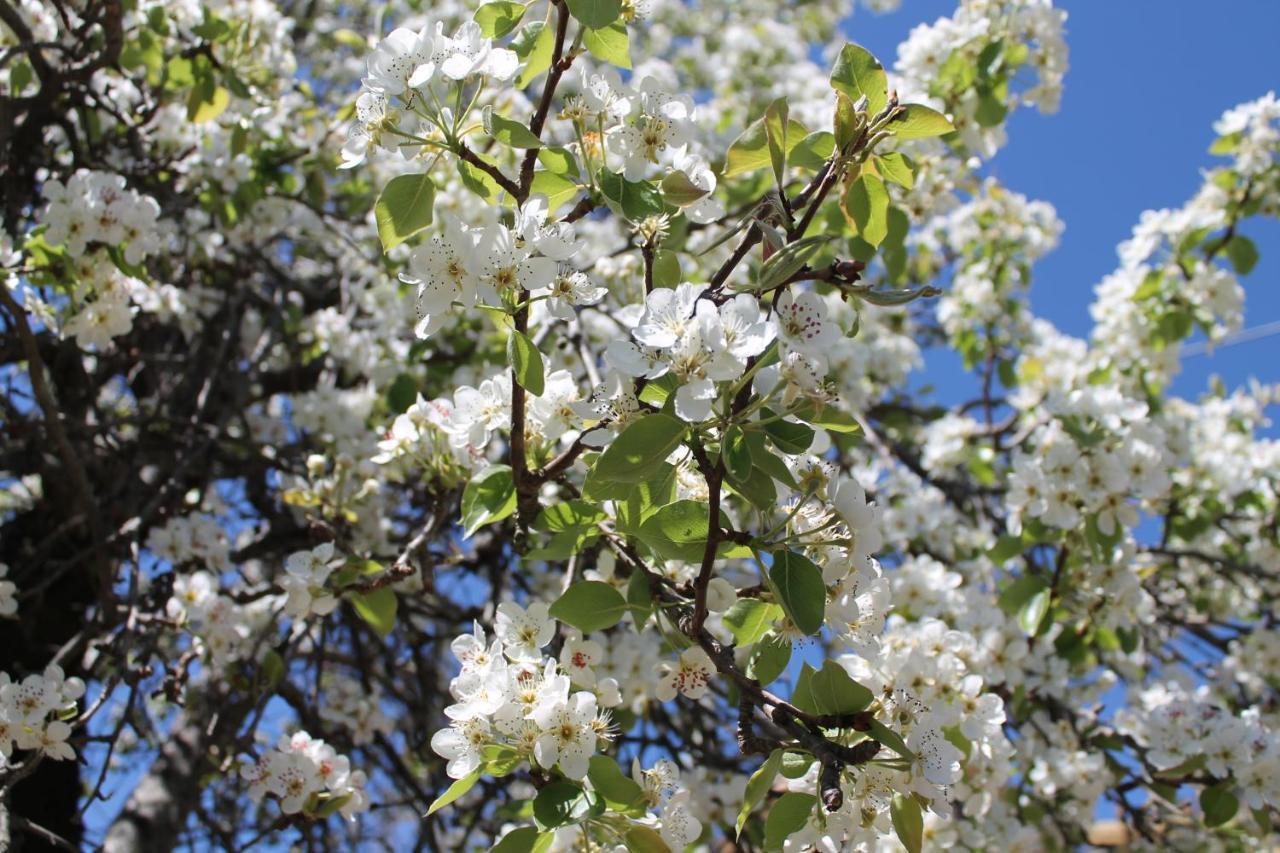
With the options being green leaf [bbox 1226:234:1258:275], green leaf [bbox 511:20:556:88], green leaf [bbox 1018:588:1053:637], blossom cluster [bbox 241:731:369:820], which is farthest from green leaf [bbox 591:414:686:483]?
green leaf [bbox 1226:234:1258:275]

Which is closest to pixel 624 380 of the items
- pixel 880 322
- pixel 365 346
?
pixel 365 346

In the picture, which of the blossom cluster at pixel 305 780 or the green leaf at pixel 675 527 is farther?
the blossom cluster at pixel 305 780

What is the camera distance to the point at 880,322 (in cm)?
486

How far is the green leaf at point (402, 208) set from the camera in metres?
1.42

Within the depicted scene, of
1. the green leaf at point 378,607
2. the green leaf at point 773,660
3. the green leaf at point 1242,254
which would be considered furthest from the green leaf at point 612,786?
the green leaf at point 1242,254

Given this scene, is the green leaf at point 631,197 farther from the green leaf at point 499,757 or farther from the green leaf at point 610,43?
the green leaf at point 499,757

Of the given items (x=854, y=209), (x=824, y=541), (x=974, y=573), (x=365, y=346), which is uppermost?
(x=365, y=346)

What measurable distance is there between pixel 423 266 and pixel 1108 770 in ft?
7.48

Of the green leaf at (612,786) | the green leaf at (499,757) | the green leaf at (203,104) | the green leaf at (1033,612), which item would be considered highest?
the green leaf at (203,104)

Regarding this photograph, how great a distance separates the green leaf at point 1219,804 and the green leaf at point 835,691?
1.49 meters

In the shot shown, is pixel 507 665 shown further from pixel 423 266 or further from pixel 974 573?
pixel 974 573

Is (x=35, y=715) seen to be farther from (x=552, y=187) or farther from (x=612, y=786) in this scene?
(x=552, y=187)

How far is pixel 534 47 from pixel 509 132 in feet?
0.77

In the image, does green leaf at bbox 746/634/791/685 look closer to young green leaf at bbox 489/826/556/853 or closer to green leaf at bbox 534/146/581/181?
young green leaf at bbox 489/826/556/853
